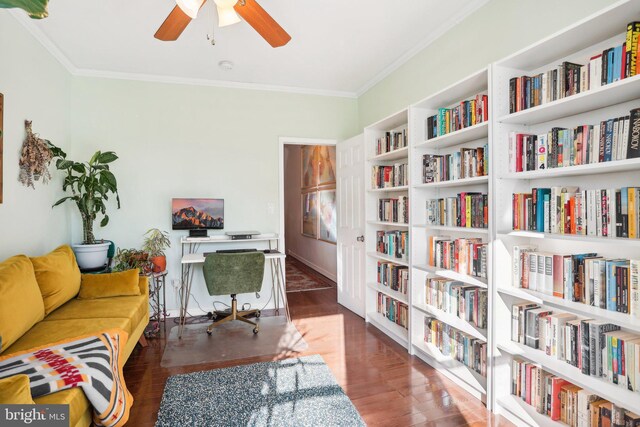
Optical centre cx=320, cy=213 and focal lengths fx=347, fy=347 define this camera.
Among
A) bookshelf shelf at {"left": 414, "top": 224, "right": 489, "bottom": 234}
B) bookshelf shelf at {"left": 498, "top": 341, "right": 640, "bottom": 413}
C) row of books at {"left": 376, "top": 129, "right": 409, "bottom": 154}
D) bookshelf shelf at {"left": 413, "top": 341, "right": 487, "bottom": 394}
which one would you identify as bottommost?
bookshelf shelf at {"left": 413, "top": 341, "right": 487, "bottom": 394}

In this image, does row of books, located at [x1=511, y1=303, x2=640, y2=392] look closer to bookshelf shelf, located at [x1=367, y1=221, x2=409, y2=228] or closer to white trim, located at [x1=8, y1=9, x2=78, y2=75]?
bookshelf shelf, located at [x1=367, y1=221, x2=409, y2=228]

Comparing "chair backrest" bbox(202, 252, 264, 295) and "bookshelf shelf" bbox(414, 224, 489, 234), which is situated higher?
"bookshelf shelf" bbox(414, 224, 489, 234)

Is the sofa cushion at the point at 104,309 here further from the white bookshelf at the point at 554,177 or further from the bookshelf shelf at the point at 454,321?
the white bookshelf at the point at 554,177

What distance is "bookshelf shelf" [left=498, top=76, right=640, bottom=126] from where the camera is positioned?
4.84 ft

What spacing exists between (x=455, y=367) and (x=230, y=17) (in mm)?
2706

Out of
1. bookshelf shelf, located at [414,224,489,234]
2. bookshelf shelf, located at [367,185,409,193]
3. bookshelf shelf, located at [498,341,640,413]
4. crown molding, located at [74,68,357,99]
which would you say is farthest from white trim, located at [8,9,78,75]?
bookshelf shelf, located at [498,341,640,413]

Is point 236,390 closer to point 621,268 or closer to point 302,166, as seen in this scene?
point 621,268

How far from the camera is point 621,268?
1540 millimetres

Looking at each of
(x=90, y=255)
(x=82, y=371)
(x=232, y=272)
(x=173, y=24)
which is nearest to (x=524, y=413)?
(x=82, y=371)

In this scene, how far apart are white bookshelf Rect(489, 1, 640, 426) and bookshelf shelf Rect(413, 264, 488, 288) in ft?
0.56

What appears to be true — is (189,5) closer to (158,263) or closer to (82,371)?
(82,371)

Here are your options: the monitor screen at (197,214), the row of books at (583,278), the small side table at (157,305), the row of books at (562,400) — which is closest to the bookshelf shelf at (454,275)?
the row of books at (583,278)

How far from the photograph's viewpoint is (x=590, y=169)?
1.60 meters

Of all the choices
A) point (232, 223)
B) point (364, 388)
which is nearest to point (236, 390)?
point (364, 388)
